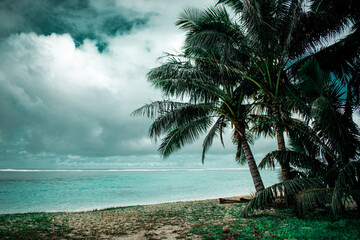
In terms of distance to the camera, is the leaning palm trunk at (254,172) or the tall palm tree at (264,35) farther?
the leaning palm trunk at (254,172)

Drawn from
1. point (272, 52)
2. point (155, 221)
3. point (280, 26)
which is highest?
point (280, 26)

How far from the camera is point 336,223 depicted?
4.43m

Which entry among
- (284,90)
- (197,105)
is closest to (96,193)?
(197,105)

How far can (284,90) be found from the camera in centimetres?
674

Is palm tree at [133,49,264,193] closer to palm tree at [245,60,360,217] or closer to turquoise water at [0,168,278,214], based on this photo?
palm tree at [245,60,360,217]

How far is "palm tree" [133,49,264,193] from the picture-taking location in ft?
23.8

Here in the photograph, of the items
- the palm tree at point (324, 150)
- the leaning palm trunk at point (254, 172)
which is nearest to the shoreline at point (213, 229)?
the palm tree at point (324, 150)

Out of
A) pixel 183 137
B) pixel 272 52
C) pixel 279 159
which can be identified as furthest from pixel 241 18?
pixel 183 137

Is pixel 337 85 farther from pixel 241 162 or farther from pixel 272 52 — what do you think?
pixel 241 162

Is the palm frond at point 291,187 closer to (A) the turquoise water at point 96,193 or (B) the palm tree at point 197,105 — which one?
(B) the palm tree at point 197,105

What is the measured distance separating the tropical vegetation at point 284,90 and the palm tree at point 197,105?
38 mm

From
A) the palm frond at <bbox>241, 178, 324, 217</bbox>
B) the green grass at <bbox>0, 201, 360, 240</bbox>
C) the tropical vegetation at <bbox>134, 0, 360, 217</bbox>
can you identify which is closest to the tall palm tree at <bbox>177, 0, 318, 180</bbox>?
the tropical vegetation at <bbox>134, 0, 360, 217</bbox>

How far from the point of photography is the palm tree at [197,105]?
725 cm

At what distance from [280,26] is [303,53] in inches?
58.3
